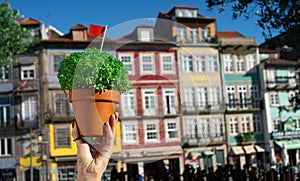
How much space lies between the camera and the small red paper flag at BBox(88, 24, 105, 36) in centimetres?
226

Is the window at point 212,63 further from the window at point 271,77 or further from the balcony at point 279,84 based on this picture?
the window at point 271,77

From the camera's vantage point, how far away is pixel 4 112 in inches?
985

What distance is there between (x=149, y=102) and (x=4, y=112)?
23350mm

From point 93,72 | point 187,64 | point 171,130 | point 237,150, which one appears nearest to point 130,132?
point 171,130

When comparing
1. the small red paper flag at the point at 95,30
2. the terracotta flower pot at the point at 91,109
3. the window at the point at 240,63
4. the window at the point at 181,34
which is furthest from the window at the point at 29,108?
the terracotta flower pot at the point at 91,109

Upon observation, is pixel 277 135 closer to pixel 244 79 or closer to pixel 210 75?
pixel 244 79

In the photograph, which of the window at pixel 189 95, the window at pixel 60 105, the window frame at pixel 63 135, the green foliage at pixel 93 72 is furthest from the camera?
the window at pixel 60 105

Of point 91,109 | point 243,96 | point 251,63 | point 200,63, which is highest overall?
point 251,63

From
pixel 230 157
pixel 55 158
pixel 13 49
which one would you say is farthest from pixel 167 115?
pixel 230 157

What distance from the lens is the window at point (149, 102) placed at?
2763 millimetres

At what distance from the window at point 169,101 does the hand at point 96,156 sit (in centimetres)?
105

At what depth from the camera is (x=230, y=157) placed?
2722cm

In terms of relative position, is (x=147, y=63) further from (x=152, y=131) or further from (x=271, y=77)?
(x=271, y=77)

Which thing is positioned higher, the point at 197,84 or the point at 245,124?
the point at 197,84
